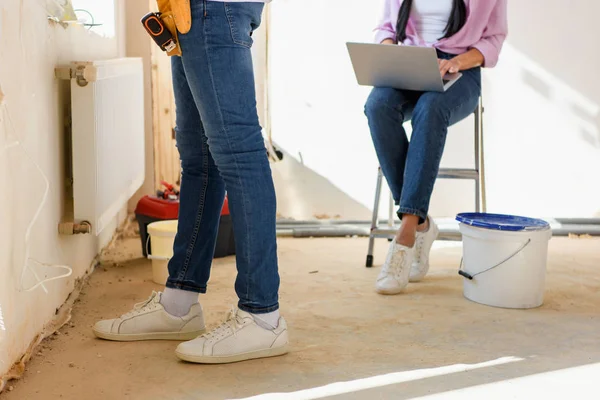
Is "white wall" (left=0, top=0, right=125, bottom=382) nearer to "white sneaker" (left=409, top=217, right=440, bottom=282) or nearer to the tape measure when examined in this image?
the tape measure

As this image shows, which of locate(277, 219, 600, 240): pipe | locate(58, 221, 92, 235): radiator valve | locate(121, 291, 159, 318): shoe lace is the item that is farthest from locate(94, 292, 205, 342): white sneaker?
locate(277, 219, 600, 240): pipe

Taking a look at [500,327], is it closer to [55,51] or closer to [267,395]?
→ [267,395]

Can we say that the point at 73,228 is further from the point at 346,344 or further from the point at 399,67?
the point at 399,67

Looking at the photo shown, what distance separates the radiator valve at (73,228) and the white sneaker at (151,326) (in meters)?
0.31

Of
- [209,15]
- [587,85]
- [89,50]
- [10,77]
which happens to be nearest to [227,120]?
[209,15]

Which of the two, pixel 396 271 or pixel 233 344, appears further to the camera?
pixel 396 271

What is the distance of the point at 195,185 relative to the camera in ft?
5.41

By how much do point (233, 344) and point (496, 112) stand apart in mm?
1897

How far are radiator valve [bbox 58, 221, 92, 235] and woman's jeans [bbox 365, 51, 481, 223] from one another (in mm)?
826

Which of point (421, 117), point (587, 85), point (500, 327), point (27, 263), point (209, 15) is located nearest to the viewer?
point (209, 15)

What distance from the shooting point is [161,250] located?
2.24 metres

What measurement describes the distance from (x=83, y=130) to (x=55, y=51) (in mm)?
199

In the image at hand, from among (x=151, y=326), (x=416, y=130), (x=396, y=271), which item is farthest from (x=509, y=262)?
(x=151, y=326)

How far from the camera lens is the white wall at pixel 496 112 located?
3.05 metres
